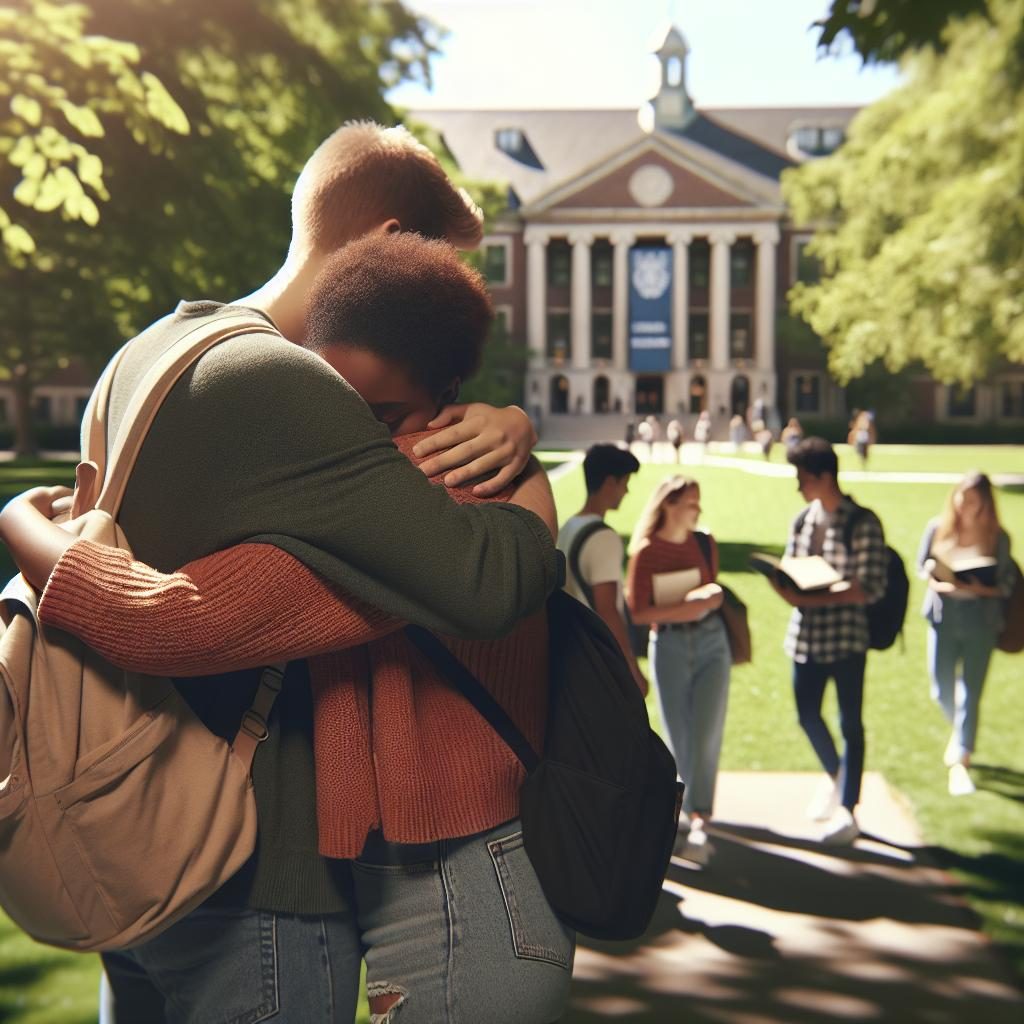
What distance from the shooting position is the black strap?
4.79ft

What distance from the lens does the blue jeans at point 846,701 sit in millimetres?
5758

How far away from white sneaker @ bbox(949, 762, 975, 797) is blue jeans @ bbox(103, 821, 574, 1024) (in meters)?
5.48

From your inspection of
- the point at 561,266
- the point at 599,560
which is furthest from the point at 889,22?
the point at 561,266

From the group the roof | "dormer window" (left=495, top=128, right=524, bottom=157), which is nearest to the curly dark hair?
the roof

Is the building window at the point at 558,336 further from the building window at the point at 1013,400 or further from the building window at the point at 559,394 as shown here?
the building window at the point at 1013,400

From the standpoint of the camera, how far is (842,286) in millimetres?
32094

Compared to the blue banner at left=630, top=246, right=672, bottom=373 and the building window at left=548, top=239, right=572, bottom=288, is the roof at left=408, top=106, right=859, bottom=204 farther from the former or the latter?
the blue banner at left=630, top=246, right=672, bottom=373

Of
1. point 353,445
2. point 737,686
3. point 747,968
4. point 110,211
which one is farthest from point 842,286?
point 353,445

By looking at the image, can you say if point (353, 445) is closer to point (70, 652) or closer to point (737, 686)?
point (70, 652)

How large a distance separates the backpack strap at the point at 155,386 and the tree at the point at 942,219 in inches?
684

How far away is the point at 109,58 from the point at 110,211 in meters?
8.90

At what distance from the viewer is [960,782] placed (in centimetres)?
650

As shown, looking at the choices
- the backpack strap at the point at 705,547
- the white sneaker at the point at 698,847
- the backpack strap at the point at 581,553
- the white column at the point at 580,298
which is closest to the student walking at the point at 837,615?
the backpack strap at the point at 705,547


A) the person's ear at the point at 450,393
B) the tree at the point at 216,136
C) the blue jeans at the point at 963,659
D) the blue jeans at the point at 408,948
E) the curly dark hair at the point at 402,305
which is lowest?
Answer: the blue jeans at the point at 963,659
